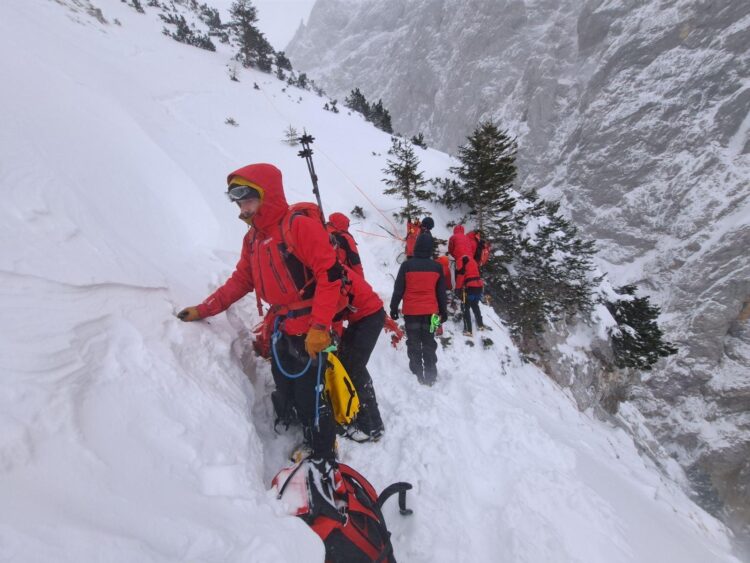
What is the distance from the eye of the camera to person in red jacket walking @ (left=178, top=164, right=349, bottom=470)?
280cm

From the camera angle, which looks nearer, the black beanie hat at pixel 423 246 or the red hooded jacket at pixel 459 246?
the black beanie hat at pixel 423 246


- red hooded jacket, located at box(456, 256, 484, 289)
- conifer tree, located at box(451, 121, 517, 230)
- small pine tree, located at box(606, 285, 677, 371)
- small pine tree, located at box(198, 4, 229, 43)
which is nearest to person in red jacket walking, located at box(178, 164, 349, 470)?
red hooded jacket, located at box(456, 256, 484, 289)

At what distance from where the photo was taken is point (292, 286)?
2.98 meters

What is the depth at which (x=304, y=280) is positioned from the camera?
9.80ft

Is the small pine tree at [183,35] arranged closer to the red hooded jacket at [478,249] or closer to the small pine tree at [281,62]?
the small pine tree at [281,62]

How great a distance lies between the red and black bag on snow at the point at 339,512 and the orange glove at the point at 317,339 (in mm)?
806

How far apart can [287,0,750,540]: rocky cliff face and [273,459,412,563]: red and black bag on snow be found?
27.8 metres

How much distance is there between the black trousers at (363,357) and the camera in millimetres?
A: 3746

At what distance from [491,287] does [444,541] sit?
32.0 ft

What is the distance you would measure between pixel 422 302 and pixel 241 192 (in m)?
3.23

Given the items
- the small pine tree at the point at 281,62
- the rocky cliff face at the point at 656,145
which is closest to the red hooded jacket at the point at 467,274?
the small pine tree at the point at 281,62

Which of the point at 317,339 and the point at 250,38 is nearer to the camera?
the point at 317,339

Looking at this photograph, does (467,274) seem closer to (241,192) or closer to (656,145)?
(241,192)

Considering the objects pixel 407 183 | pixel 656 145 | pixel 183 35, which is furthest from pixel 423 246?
pixel 656 145
